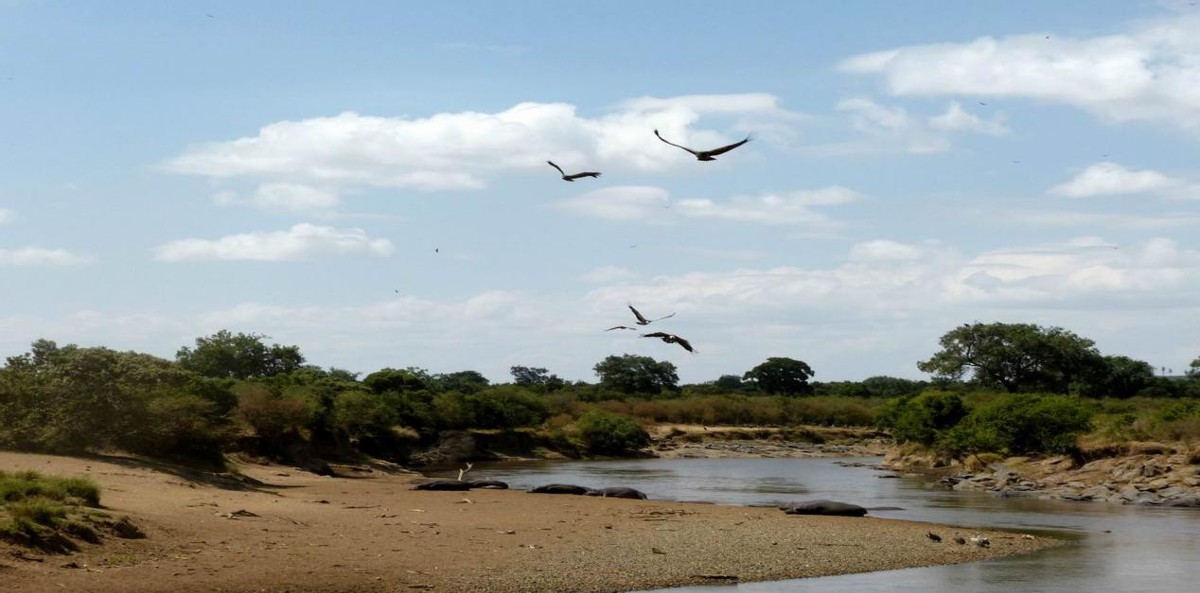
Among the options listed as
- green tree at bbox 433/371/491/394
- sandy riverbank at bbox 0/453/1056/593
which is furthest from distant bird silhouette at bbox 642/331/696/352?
green tree at bbox 433/371/491/394

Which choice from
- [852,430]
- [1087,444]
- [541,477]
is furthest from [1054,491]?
[852,430]

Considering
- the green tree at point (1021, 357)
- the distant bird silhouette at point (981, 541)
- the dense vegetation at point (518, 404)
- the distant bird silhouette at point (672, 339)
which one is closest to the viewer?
the distant bird silhouette at point (672, 339)

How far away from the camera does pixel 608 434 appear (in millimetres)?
87562

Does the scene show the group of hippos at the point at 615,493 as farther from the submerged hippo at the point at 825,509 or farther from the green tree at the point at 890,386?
the green tree at the point at 890,386

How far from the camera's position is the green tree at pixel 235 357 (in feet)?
319

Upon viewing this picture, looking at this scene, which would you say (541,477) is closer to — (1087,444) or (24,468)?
(1087,444)

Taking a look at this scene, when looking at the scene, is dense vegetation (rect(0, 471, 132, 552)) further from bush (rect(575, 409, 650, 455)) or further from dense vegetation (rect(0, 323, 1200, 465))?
bush (rect(575, 409, 650, 455))

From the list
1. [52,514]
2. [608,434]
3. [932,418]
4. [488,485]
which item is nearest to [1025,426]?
[932,418]

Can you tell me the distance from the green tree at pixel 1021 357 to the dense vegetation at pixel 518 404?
16 cm

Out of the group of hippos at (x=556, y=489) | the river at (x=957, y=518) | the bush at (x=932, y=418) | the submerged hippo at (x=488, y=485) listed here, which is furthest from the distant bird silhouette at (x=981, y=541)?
the bush at (x=932, y=418)

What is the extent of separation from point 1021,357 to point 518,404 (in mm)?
59347

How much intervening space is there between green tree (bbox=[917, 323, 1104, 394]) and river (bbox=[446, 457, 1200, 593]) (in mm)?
52795

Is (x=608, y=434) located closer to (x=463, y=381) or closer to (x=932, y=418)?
(x=932, y=418)

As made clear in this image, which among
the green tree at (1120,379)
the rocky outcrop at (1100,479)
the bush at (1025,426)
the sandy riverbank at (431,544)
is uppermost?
the green tree at (1120,379)
